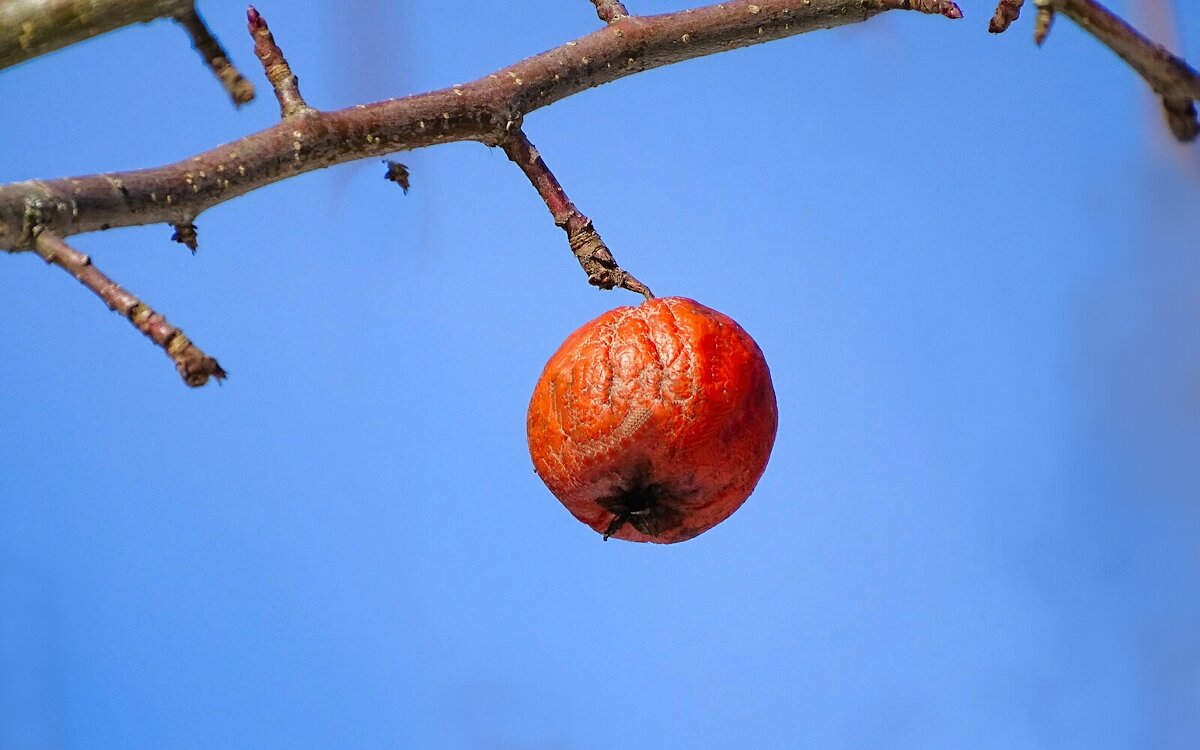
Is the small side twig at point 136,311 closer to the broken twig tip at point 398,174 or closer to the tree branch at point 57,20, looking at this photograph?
the tree branch at point 57,20

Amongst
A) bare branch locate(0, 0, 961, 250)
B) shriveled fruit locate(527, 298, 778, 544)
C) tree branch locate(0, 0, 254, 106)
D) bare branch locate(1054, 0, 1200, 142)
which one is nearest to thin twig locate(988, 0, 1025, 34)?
bare branch locate(0, 0, 961, 250)

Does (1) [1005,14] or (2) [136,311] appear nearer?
(2) [136,311]

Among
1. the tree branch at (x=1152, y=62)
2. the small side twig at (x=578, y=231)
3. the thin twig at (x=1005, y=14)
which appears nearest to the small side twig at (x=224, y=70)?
the small side twig at (x=578, y=231)

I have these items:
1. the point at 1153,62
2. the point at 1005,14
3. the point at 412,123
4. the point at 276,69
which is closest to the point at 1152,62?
the point at 1153,62

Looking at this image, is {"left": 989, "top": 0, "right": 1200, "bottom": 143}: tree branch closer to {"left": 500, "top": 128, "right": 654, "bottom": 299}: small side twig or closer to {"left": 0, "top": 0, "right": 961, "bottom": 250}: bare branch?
{"left": 0, "top": 0, "right": 961, "bottom": 250}: bare branch

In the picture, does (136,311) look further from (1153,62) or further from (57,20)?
(1153,62)

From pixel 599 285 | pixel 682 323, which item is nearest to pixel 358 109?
pixel 599 285
